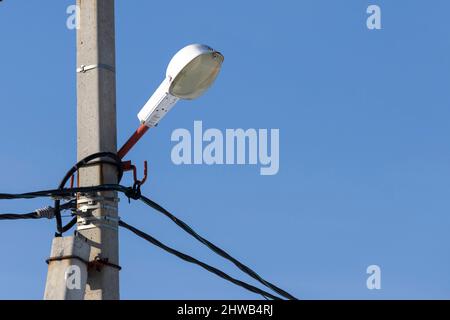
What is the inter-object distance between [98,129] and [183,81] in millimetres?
814

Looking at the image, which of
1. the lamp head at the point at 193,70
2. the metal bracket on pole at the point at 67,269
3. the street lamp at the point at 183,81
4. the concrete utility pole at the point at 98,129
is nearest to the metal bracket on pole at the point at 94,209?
the concrete utility pole at the point at 98,129

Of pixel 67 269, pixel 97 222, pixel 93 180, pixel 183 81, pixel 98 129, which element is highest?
pixel 183 81

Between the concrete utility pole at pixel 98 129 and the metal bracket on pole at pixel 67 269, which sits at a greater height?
the concrete utility pole at pixel 98 129

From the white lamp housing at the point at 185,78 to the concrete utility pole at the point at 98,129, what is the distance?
39 centimetres

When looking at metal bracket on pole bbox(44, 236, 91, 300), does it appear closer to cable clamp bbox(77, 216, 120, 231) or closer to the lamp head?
cable clamp bbox(77, 216, 120, 231)

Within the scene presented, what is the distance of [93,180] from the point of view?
17172 mm

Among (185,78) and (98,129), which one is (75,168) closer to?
(98,129)

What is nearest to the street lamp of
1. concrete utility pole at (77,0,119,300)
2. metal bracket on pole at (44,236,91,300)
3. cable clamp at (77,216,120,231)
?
concrete utility pole at (77,0,119,300)

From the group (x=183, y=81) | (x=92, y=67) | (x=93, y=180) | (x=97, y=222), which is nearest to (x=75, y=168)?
(x=93, y=180)

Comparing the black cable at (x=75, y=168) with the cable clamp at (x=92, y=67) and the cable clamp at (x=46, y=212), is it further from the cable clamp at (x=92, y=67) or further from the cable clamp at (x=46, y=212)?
the cable clamp at (x=92, y=67)

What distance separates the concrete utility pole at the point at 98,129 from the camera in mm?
16797

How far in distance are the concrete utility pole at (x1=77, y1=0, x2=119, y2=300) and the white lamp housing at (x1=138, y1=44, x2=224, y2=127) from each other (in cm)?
39
